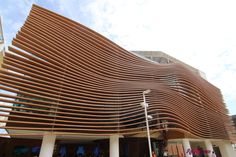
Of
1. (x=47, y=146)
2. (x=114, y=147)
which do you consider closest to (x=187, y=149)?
(x=114, y=147)

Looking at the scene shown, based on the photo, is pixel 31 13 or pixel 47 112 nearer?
pixel 47 112

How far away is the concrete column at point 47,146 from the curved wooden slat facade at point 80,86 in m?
1.15

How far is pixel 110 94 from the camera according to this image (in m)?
15.7

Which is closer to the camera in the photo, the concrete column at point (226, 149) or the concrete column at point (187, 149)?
the concrete column at point (187, 149)

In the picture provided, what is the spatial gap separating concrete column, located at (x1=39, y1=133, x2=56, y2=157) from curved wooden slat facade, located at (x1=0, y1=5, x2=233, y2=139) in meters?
1.15

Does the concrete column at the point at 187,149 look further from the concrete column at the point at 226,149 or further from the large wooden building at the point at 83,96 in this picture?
the concrete column at the point at 226,149

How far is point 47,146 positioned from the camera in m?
12.0

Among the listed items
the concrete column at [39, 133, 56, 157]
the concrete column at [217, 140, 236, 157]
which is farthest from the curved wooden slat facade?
the concrete column at [217, 140, 236, 157]

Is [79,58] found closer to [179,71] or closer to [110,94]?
[110,94]

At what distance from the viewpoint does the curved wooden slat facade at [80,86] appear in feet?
37.4

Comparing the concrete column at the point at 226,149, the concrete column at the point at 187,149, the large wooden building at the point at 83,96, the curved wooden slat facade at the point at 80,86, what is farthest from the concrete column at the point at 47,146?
the concrete column at the point at 226,149

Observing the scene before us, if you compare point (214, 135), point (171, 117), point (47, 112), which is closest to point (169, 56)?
point (214, 135)

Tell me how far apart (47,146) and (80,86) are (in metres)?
5.08

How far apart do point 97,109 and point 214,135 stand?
18.7 meters
